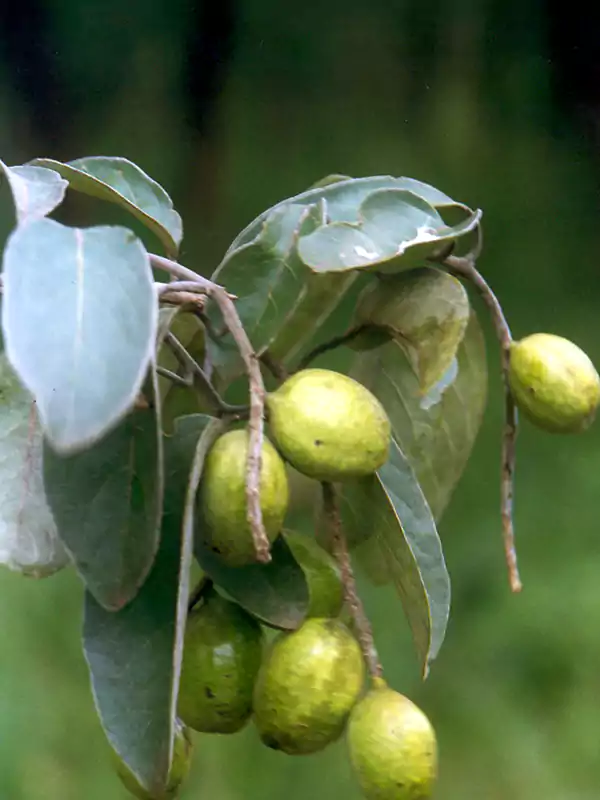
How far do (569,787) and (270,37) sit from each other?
123cm

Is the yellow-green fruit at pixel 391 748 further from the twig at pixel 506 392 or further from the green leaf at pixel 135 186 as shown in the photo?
the green leaf at pixel 135 186

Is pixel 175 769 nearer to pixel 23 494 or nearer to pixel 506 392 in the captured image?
pixel 23 494

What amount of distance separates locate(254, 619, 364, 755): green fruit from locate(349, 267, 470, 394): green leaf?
14 centimetres

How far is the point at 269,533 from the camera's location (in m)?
0.39

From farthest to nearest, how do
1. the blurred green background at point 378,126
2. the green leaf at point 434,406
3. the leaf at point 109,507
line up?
1. the blurred green background at point 378,126
2. the green leaf at point 434,406
3. the leaf at point 109,507

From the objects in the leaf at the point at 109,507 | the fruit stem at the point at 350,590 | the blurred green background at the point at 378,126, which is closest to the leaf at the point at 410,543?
the fruit stem at the point at 350,590

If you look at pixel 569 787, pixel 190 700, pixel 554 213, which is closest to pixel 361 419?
pixel 190 700

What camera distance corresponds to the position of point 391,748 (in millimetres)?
400

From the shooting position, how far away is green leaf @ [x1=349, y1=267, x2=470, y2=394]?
456 millimetres

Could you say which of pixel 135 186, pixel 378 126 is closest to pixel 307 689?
pixel 135 186

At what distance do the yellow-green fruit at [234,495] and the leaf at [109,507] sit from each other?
0.10 ft

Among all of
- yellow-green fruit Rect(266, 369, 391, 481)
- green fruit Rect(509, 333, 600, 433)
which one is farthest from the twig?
yellow-green fruit Rect(266, 369, 391, 481)

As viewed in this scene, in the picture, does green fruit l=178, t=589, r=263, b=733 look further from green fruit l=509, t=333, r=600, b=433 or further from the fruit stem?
green fruit l=509, t=333, r=600, b=433

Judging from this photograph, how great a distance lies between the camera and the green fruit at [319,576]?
0.46 meters
